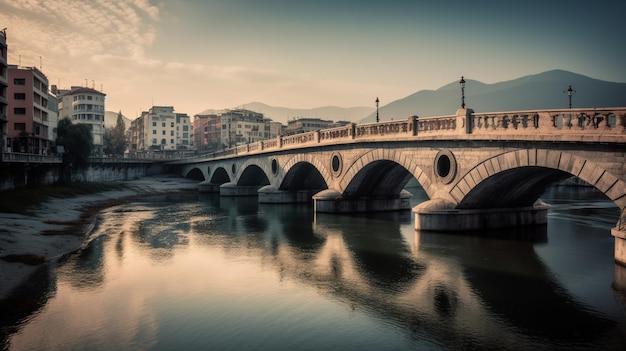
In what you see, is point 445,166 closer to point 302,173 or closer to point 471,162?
point 471,162

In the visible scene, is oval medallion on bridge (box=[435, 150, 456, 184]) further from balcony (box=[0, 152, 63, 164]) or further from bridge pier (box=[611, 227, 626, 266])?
balcony (box=[0, 152, 63, 164])

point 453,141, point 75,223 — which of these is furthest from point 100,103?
point 453,141

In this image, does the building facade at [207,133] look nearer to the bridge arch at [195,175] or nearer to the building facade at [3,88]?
the bridge arch at [195,175]

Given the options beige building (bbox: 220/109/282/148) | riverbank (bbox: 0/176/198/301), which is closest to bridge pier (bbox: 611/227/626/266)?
riverbank (bbox: 0/176/198/301)

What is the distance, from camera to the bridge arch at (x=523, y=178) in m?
19.7

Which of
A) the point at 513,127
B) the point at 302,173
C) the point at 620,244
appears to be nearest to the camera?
the point at 620,244

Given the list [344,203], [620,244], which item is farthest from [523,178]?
[344,203]

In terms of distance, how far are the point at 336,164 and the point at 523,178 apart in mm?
18929

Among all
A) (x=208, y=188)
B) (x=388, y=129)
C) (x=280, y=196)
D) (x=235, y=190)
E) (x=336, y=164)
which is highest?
(x=388, y=129)

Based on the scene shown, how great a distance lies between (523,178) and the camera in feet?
88.0

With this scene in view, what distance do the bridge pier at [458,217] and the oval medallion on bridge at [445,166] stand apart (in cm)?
160

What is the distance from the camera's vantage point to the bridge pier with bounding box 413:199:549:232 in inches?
1124

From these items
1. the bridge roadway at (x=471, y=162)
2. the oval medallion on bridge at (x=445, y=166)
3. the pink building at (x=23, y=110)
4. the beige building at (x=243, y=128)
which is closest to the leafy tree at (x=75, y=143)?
the pink building at (x=23, y=110)

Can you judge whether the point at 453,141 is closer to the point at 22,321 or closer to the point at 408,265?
the point at 408,265
